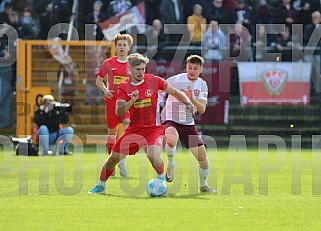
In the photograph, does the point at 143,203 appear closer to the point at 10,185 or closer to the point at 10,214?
the point at 10,214

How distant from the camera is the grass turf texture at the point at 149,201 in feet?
33.5

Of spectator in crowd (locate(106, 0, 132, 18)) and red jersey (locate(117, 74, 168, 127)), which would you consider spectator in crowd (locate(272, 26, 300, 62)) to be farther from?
red jersey (locate(117, 74, 168, 127))

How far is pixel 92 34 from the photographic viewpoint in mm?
26406

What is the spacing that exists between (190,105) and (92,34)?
1378 centimetres

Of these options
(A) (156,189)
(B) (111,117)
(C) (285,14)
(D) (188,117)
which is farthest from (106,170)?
(C) (285,14)

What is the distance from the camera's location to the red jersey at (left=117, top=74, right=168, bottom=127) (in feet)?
43.3

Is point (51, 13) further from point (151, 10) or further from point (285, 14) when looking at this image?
point (285, 14)

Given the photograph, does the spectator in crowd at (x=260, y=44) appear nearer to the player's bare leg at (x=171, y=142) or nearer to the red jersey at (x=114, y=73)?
the red jersey at (x=114, y=73)

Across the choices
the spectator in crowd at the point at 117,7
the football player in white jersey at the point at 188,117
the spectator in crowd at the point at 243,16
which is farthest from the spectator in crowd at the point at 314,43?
the football player in white jersey at the point at 188,117

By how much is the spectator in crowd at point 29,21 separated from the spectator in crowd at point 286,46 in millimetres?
6820

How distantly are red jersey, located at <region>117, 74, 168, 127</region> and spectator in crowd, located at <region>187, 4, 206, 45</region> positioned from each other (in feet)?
41.5

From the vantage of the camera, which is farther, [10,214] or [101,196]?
[101,196]

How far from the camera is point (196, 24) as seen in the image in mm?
25906

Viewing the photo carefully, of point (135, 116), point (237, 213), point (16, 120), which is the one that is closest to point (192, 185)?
point (135, 116)
